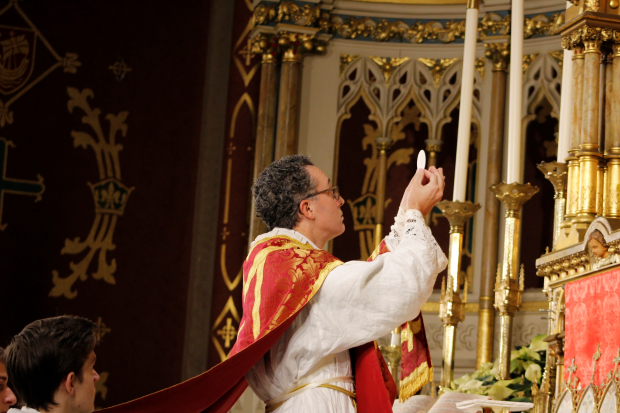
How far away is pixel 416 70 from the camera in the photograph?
18.1ft

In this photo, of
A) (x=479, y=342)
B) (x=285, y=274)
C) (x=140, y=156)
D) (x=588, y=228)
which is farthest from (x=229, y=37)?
(x=285, y=274)

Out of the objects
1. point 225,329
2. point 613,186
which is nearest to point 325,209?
point 613,186

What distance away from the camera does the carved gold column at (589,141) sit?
2688 millimetres

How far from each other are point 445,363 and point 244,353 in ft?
5.93

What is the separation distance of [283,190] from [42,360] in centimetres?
61

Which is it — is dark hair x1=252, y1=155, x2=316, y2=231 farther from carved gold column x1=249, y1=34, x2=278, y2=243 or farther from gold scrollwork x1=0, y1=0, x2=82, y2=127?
gold scrollwork x1=0, y1=0, x2=82, y2=127

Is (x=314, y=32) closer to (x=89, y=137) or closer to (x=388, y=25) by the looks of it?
(x=388, y=25)

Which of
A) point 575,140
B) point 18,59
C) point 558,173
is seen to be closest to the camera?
point 575,140

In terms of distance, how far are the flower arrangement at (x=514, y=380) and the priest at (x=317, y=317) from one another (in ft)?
4.31

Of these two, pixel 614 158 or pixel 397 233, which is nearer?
pixel 397 233

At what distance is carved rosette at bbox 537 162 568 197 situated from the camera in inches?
116

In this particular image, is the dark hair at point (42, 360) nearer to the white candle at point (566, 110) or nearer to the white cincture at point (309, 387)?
the white cincture at point (309, 387)

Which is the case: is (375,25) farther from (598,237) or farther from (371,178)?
(598,237)

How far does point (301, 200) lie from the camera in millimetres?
1884
